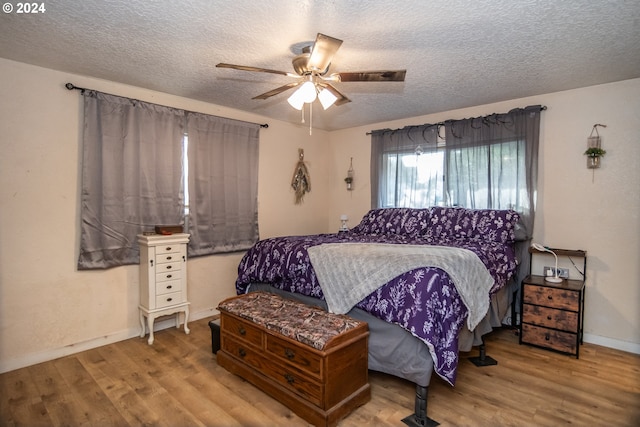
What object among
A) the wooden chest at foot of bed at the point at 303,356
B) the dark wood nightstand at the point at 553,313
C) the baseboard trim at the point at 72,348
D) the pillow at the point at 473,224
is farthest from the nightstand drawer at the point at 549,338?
the baseboard trim at the point at 72,348

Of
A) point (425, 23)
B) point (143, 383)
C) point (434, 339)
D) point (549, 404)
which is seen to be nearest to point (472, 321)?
point (434, 339)

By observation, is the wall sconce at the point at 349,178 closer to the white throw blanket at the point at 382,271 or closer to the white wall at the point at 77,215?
the white wall at the point at 77,215

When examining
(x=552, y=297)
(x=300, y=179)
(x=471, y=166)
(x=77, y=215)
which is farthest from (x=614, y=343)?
(x=77, y=215)

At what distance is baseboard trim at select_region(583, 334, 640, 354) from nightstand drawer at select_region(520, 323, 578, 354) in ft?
1.64

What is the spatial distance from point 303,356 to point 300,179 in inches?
120

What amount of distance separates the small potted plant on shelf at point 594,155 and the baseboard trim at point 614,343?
152cm

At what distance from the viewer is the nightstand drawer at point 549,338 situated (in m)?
2.77

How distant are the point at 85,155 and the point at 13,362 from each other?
167 cm

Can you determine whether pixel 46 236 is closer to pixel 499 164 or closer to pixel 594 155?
pixel 499 164

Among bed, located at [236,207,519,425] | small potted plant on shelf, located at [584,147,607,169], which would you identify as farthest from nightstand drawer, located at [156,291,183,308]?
small potted plant on shelf, located at [584,147,607,169]

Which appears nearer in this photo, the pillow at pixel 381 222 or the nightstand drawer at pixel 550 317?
the nightstand drawer at pixel 550 317

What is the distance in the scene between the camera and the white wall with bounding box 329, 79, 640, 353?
291 centimetres

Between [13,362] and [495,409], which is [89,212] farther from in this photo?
[495,409]

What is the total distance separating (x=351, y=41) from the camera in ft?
7.47
